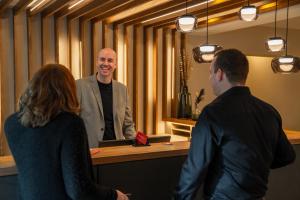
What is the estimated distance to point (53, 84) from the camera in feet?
4.54

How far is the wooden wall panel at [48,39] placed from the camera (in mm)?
4422

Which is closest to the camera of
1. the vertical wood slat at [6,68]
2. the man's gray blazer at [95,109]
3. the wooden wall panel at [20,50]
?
the man's gray blazer at [95,109]

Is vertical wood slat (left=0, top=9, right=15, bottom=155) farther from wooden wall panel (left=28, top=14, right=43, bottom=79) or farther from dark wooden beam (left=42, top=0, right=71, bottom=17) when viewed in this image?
dark wooden beam (left=42, top=0, right=71, bottom=17)

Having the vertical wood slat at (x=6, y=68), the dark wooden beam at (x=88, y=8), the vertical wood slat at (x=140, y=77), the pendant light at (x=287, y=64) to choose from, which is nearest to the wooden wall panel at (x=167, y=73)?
the vertical wood slat at (x=140, y=77)

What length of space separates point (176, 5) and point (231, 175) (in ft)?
8.73

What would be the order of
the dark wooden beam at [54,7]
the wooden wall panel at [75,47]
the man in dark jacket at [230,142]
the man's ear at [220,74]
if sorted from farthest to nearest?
the wooden wall panel at [75,47] → the dark wooden beam at [54,7] → the man's ear at [220,74] → the man in dark jacket at [230,142]

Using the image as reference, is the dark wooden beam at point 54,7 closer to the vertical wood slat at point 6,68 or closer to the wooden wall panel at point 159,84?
the vertical wood slat at point 6,68

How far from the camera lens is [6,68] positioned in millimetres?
4234

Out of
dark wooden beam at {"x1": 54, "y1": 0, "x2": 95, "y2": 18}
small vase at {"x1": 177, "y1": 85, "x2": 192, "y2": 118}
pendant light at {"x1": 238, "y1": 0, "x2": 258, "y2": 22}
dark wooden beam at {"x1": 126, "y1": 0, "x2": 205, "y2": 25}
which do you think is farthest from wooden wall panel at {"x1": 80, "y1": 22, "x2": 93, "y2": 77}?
pendant light at {"x1": 238, "y1": 0, "x2": 258, "y2": 22}

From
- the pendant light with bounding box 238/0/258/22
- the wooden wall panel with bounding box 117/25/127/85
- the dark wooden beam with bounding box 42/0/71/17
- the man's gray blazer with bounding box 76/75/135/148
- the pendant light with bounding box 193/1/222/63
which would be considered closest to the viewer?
the pendant light with bounding box 238/0/258/22

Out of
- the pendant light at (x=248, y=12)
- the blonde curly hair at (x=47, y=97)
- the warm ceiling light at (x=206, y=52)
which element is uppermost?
the pendant light at (x=248, y=12)

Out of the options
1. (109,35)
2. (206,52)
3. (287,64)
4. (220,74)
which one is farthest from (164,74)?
(220,74)

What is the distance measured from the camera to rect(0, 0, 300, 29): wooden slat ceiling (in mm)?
3648

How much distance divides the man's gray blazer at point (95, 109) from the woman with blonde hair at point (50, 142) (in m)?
1.37
